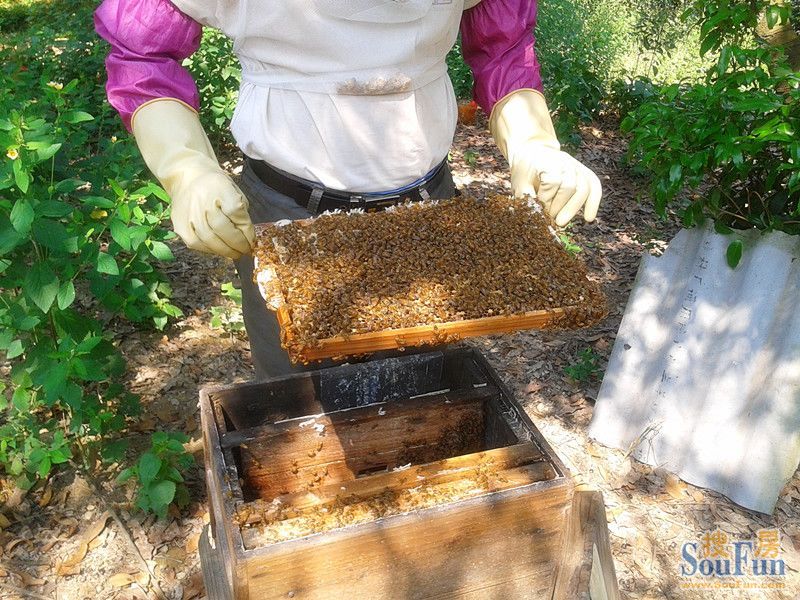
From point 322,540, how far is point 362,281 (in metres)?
0.59

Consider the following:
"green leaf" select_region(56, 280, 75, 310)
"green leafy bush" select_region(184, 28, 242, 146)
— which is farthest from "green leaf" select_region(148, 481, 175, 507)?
"green leafy bush" select_region(184, 28, 242, 146)

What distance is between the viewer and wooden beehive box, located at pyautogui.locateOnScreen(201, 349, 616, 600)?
132cm

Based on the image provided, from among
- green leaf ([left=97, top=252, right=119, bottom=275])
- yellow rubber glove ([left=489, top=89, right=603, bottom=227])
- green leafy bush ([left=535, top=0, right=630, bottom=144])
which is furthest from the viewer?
green leafy bush ([left=535, top=0, right=630, bottom=144])

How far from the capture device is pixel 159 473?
2.72 m

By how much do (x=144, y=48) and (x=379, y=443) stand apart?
1.17m

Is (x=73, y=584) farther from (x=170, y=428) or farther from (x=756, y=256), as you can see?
(x=756, y=256)

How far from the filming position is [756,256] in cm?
297

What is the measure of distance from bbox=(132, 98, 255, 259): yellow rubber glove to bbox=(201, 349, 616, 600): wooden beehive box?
0.37 metres

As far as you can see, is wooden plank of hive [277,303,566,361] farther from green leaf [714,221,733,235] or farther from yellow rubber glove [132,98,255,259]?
green leaf [714,221,733,235]

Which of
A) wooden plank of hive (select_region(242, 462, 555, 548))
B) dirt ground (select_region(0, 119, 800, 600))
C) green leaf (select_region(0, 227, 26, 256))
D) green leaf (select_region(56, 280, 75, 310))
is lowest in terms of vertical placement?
dirt ground (select_region(0, 119, 800, 600))

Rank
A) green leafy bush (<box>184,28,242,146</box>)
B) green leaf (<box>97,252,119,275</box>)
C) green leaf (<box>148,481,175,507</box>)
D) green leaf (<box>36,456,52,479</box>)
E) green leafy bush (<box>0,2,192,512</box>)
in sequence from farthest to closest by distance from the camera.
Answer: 1. green leafy bush (<box>184,28,242,146</box>)
2. green leaf (<box>148,481,175,507</box>)
3. green leaf (<box>36,456,52,479</box>)
4. green leaf (<box>97,252,119,275</box>)
5. green leafy bush (<box>0,2,192,512</box>)

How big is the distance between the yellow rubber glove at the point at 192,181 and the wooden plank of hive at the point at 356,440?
1.53ft

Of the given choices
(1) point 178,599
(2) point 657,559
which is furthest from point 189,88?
(2) point 657,559

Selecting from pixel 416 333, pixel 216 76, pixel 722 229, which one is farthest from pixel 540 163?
pixel 216 76
